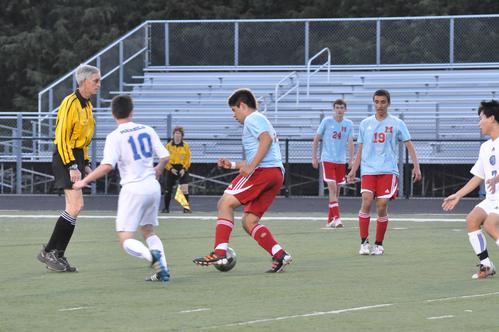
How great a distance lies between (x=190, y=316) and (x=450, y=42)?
82.8ft

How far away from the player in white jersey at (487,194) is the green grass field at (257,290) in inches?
12.2

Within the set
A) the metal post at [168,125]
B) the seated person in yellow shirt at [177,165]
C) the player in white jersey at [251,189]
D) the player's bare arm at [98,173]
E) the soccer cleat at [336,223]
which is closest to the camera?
the player's bare arm at [98,173]

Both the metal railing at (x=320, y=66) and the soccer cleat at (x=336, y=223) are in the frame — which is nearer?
the soccer cleat at (x=336, y=223)

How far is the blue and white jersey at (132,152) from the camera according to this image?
11.5 metres

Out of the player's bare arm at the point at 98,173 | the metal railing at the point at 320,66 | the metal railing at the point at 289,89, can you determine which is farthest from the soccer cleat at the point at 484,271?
the metal railing at the point at 320,66

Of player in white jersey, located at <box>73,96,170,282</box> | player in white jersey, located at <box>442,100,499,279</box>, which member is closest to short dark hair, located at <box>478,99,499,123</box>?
player in white jersey, located at <box>442,100,499,279</box>

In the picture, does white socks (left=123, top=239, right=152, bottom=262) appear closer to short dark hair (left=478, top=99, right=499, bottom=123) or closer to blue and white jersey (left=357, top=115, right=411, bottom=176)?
short dark hair (left=478, top=99, right=499, bottom=123)

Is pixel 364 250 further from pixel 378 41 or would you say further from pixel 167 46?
pixel 167 46

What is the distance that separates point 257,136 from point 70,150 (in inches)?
71.9

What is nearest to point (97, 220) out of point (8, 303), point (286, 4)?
point (8, 303)

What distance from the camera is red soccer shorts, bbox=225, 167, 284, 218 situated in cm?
1244

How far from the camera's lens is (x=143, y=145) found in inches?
454

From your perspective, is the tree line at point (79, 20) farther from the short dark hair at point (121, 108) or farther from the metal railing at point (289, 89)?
the short dark hair at point (121, 108)

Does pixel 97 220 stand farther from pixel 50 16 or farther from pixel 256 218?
pixel 50 16
